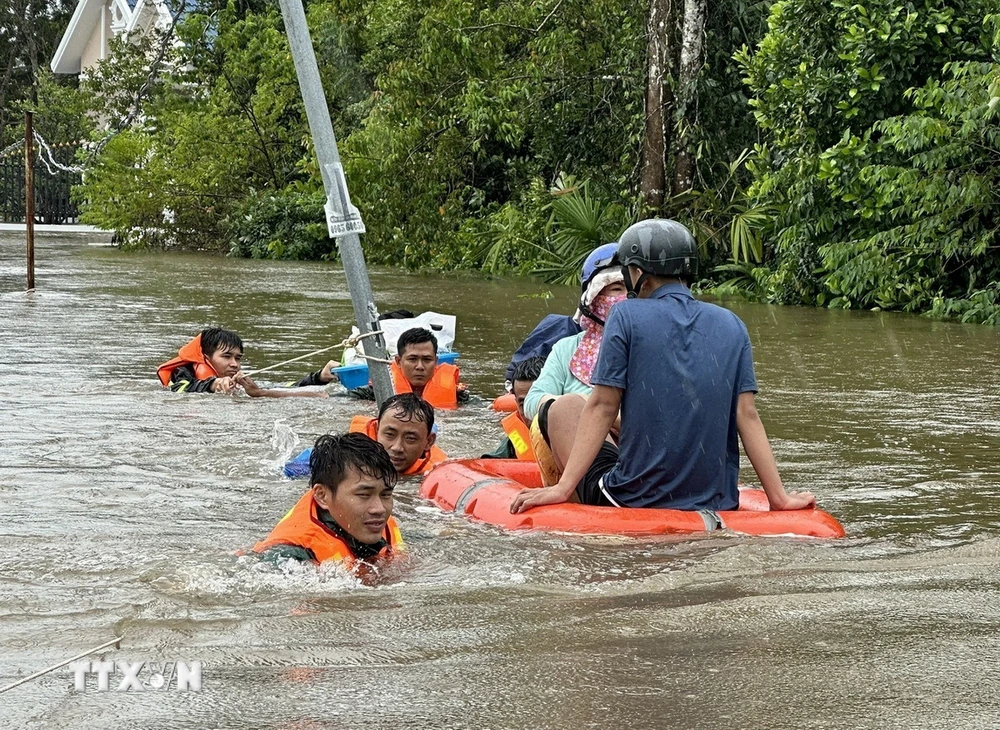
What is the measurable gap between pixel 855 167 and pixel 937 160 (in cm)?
126

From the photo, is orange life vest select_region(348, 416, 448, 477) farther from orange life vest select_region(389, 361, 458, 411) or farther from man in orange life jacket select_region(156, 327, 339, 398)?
man in orange life jacket select_region(156, 327, 339, 398)

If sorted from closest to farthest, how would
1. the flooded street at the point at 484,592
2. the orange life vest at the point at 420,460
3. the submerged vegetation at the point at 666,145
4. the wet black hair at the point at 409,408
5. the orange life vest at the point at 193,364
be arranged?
the flooded street at the point at 484,592, the wet black hair at the point at 409,408, the orange life vest at the point at 420,460, the orange life vest at the point at 193,364, the submerged vegetation at the point at 666,145

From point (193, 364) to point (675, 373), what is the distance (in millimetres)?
6421

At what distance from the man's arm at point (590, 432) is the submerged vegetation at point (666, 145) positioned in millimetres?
11101

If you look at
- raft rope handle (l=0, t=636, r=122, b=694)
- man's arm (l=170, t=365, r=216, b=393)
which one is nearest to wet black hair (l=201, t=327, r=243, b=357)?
man's arm (l=170, t=365, r=216, b=393)

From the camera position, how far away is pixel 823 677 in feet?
12.8

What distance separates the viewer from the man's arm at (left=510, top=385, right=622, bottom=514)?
5680 millimetres

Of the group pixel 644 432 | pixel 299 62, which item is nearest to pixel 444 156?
pixel 299 62

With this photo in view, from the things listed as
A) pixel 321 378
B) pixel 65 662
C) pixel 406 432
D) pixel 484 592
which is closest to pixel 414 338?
pixel 321 378

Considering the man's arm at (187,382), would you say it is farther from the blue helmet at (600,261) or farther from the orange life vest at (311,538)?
the orange life vest at (311,538)

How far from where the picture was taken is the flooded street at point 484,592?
371cm

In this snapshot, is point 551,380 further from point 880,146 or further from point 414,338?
point 880,146

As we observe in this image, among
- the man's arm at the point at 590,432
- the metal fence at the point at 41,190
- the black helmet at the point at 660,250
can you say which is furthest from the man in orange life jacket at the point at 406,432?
the metal fence at the point at 41,190

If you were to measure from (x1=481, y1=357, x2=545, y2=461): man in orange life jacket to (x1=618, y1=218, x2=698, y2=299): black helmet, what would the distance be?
2228 millimetres
